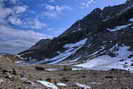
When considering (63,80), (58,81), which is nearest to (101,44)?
(63,80)

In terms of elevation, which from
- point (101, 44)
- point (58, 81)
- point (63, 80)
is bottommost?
point (63, 80)

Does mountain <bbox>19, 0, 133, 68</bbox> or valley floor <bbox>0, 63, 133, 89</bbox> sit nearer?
valley floor <bbox>0, 63, 133, 89</bbox>

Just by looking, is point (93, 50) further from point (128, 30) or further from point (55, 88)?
point (55, 88)

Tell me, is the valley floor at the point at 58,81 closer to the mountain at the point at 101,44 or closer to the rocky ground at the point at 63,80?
the rocky ground at the point at 63,80

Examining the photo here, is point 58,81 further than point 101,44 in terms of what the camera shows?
No

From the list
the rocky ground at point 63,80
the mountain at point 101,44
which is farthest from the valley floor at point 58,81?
the mountain at point 101,44

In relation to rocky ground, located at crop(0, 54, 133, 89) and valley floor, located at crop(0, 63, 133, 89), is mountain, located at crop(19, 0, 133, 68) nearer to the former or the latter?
rocky ground, located at crop(0, 54, 133, 89)

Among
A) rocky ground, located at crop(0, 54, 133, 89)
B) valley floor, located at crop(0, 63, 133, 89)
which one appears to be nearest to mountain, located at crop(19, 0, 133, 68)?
rocky ground, located at crop(0, 54, 133, 89)

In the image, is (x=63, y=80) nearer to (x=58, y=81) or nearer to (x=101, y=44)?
(x=58, y=81)

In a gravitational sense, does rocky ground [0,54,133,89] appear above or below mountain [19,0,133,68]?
below

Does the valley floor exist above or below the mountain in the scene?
below

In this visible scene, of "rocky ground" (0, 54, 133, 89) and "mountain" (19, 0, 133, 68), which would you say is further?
"mountain" (19, 0, 133, 68)

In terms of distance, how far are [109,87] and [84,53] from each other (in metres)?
79.5

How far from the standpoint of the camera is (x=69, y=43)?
147000 mm
